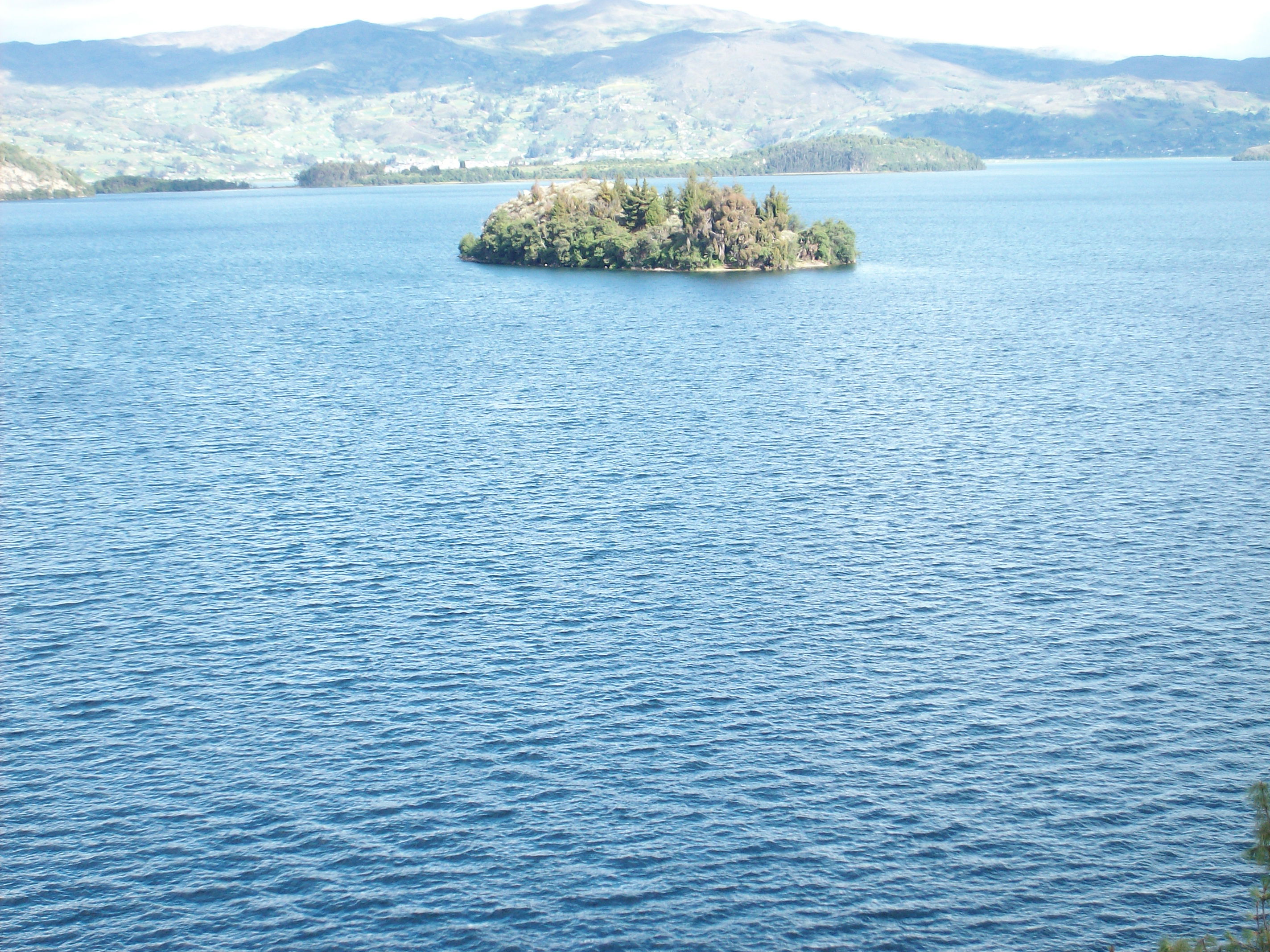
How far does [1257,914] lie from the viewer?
36219 millimetres

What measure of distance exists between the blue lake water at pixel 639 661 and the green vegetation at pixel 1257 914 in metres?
2.92

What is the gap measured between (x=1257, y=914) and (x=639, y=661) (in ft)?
91.7

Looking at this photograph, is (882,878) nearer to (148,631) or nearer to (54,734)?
(54,734)

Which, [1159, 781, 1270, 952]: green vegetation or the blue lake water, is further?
the blue lake water

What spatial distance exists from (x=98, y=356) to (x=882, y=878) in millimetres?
118539

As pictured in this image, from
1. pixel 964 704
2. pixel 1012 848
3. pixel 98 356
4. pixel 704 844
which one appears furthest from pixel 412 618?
pixel 98 356

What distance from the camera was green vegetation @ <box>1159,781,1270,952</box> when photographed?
25.0 metres

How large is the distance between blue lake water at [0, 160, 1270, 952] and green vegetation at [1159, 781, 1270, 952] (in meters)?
2.92

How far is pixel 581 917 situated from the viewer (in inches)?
1523

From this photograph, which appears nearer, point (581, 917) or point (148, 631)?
point (581, 917)

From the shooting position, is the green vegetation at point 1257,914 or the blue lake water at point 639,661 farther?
the blue lake water at point 639,661

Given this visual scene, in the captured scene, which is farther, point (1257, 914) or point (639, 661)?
point (639, 661)

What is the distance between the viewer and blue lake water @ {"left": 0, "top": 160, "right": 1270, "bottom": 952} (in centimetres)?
4000

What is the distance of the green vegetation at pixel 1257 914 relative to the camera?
82.1ft
